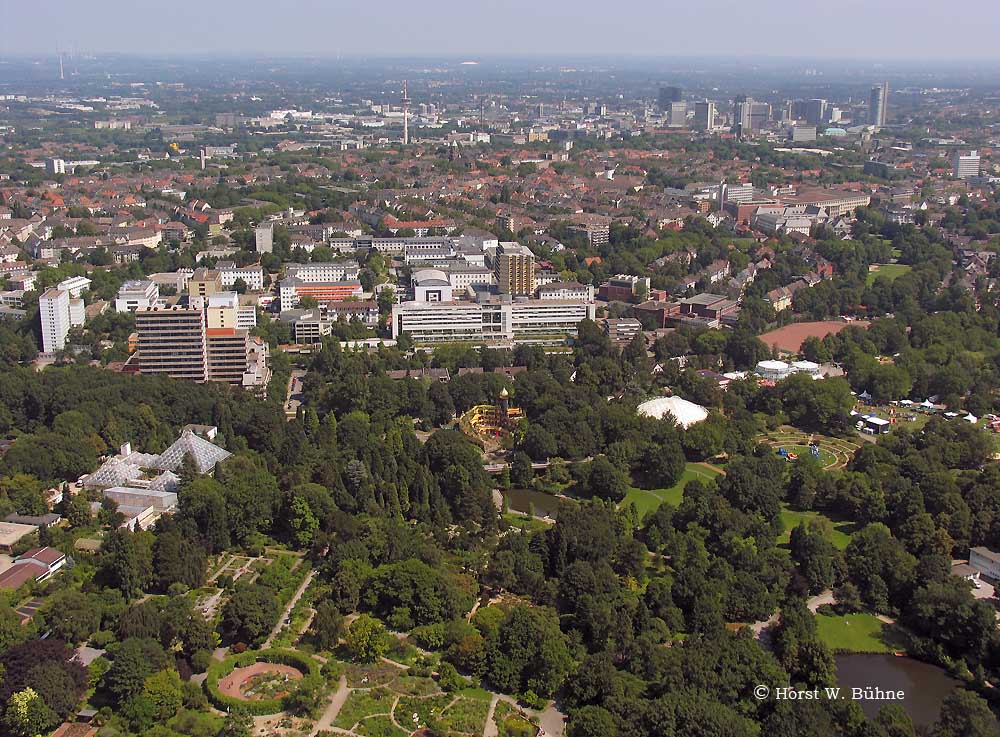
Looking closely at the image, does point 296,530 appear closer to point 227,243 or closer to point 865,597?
point 865,597

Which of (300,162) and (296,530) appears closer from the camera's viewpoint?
(296,530)

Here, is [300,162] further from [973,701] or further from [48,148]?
[973,701]

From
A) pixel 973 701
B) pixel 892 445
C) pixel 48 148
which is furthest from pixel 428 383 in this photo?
pixel 48 148

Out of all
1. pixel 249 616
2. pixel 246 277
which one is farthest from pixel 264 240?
pixel 249 616

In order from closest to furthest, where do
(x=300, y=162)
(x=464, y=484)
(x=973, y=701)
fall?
(x=973, y=701) < (x=464, y=484) < (x=300, y=162)

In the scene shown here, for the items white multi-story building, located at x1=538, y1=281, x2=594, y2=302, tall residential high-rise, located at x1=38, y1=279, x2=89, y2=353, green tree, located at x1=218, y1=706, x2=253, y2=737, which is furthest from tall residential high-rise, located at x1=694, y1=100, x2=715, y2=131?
green tree, located at x1=218, y1=706, x2=253, y2=737

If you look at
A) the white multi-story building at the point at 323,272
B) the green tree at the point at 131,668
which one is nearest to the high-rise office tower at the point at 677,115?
the white multi-story building at the point at 323,272

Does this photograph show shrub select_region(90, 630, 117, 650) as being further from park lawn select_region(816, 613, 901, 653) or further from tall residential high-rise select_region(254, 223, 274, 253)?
tall residential high-rise select_region(254, 223, 274, 253)

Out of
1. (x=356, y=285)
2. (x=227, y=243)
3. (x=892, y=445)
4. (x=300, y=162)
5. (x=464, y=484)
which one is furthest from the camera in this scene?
(x=300, y=162)
